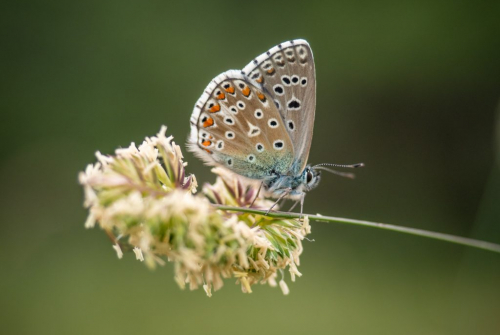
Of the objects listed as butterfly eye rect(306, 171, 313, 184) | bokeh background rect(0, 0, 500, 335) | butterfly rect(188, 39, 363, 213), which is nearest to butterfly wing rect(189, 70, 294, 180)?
butterfly rect(188, 39, 363, 213)

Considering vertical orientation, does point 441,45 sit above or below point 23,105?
above

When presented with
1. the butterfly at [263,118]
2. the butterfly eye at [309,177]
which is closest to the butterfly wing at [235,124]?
the butterfly at [263,118]

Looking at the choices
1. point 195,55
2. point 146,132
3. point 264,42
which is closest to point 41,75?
point 146,132

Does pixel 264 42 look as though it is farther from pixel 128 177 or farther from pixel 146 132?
pixel 128 177

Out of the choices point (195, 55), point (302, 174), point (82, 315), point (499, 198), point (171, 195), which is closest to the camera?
point (171, 195)

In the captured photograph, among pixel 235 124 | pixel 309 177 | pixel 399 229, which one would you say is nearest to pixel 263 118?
pixel 235 124

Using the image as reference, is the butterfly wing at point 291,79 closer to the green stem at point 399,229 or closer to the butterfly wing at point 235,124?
the butterfly wing at point 235,124

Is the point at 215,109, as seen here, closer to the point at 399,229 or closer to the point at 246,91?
the point at 246,91

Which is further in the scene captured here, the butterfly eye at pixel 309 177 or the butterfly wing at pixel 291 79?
the butterfly eye at pixel 309 177
